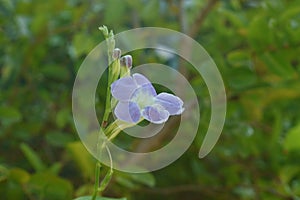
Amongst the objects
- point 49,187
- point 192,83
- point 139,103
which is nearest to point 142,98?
point 139,103

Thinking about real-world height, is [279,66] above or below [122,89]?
below

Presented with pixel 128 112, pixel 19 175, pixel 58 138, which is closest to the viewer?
pixel 128 112

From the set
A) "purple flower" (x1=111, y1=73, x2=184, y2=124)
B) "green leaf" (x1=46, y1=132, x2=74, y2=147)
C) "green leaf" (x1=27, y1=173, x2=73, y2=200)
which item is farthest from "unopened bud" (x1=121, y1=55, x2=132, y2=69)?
"green leaf" (x1=46, y1=132, x2=74, y2=147)

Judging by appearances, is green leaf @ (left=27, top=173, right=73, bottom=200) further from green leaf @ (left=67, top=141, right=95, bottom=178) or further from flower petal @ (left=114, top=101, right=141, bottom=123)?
flower petal @ (left=114, top=101, right=141, bottom=123)

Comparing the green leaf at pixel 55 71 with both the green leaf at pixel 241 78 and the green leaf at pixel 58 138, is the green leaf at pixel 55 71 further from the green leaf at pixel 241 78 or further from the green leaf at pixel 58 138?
the green leaf at pixel 241 78

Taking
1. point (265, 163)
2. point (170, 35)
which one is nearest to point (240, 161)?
point (265, 163)

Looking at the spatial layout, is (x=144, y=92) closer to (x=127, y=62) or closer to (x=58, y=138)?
(x=127, y=62)

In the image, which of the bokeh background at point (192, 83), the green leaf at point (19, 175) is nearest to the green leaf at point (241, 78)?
the bokeh background at point (192, 83)
